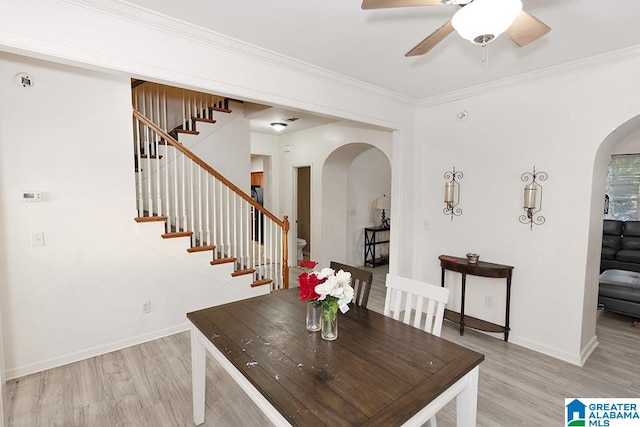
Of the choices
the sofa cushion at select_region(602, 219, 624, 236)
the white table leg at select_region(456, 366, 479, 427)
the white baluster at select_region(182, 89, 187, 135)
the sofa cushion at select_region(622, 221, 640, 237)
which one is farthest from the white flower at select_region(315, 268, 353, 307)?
the sofa cushion at select_region(622, 221, 640, 237)

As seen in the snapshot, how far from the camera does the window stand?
545cm

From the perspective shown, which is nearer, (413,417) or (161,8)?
(413,417)

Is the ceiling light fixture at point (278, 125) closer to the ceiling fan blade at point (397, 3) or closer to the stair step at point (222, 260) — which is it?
the stair step at point (222, 260)

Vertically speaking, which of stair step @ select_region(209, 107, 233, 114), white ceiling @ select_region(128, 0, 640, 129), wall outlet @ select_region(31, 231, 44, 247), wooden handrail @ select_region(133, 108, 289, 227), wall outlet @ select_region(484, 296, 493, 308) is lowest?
wall outlet @ select_region(484, 296, 493, 308)

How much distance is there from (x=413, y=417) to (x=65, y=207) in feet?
9.82

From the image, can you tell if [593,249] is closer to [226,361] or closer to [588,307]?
[588,307]

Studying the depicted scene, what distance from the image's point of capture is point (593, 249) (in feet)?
9.46

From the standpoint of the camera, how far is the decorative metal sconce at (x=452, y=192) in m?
3.55

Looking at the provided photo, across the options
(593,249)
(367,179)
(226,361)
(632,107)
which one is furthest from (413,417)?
(367,179)

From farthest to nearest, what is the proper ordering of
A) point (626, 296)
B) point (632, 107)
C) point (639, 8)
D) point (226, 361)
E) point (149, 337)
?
point (626, 296) < point (149, 337) < point (632, 107) < point (639, 8) < point (226, 361)

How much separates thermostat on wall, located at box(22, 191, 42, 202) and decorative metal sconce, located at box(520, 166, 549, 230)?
166 inches

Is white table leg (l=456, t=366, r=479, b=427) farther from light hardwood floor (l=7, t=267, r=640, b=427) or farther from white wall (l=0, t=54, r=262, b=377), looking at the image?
white wall (l=0, t=54, r=262, b=377)

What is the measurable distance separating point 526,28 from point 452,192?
2.16 meters

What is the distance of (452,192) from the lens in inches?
140
